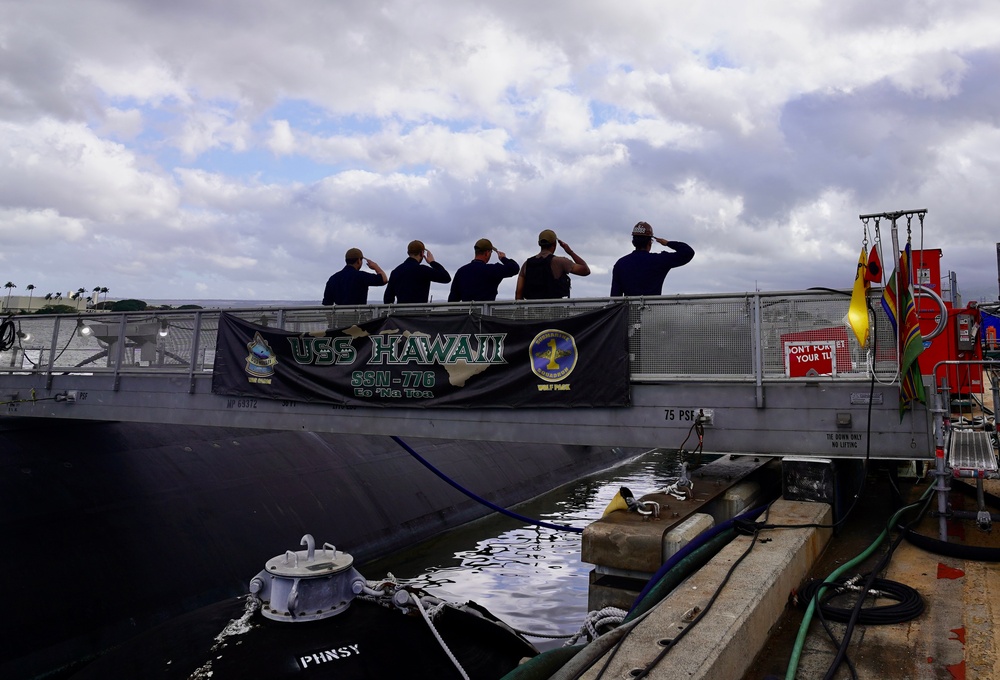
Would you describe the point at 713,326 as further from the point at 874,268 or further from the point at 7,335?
the point at 7,335

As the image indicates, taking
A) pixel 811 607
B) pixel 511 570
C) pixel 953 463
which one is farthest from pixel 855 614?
pixel 511 570

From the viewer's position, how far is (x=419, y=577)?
1508 centimetres

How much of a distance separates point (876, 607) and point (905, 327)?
3114 millimetres

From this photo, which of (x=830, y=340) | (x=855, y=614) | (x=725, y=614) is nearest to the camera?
(x=725, y=614)

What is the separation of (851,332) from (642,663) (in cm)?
505

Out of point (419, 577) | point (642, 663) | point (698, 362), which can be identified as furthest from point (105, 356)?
point (642, 663)

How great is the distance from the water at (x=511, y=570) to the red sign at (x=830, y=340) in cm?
640

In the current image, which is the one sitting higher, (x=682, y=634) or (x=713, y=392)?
(x=713, y=392)

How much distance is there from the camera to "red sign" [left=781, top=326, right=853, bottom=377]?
24.8 feet

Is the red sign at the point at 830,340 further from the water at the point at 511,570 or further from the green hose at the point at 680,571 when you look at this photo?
the water at the point at 511,570

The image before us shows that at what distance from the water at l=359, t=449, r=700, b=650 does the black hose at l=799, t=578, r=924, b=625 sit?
20.4 ft

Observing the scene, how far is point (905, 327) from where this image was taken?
7.18m

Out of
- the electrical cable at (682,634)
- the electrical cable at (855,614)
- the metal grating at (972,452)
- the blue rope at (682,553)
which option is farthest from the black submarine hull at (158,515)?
the metal grating at (972,452)

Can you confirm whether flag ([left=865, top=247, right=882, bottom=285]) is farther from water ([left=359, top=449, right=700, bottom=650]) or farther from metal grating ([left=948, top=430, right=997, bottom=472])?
water ([left=359, top=449, right=700, bottom=650])
